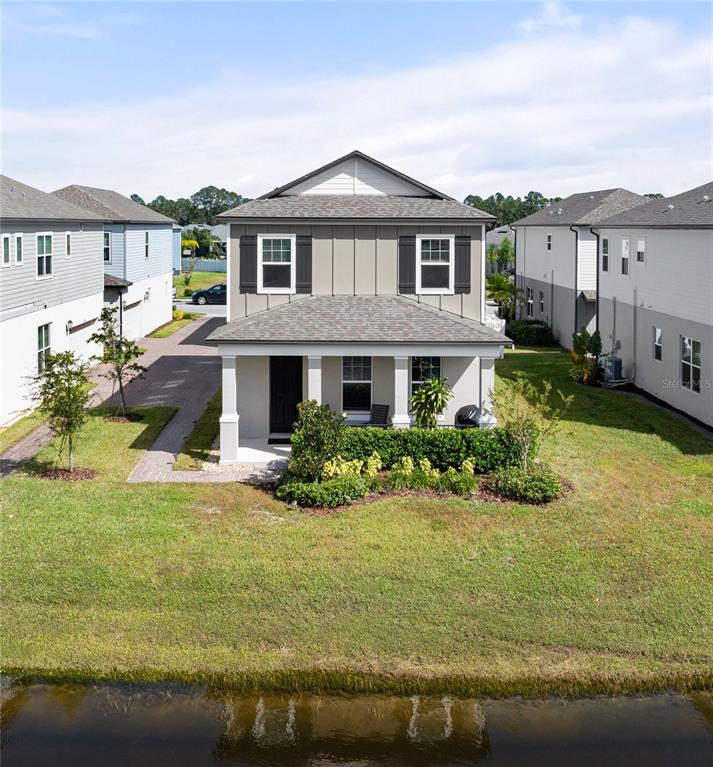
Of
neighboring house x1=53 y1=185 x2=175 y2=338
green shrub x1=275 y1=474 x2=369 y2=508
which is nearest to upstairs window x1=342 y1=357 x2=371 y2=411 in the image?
green shrub x1=275 y1=474 x2=369 y2=508

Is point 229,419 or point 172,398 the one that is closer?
point 229,419

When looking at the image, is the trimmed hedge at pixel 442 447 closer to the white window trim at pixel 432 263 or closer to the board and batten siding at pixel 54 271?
the white window trim at pixel 432 263

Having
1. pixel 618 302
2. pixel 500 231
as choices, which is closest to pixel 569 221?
pixel 618 302

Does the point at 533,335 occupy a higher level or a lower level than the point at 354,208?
lower

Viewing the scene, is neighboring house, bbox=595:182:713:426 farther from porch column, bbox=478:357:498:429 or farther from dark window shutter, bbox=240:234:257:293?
dark window shutter, bbox=240:234:257:293

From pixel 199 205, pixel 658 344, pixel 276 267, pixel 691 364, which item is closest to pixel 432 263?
pixel 276 267

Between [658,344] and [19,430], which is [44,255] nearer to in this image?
[19,430]
